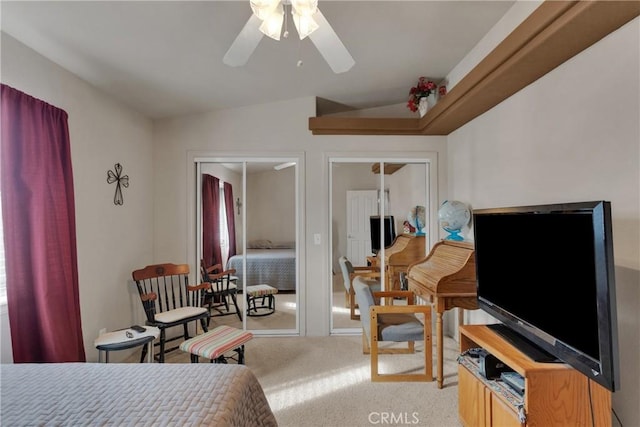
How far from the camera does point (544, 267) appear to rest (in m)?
1.54

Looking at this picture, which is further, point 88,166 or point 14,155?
point 88,166

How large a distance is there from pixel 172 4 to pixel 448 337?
12.5 feet

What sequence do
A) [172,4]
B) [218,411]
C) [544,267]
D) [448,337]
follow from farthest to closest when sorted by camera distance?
[448,337], [172,4], [544,267], [218,411]

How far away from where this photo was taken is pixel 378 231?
3672 millimetres

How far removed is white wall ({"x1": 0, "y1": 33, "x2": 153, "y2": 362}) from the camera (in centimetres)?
209

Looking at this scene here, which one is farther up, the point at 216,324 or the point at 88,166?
the point at 88,166

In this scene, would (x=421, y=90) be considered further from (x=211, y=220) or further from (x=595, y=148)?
(x=211, y=220)

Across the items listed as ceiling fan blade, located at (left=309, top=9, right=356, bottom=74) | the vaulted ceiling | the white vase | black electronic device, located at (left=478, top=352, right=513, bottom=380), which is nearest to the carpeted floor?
black electronic device, located at (left=478, top=352, right=513, bottom=380)

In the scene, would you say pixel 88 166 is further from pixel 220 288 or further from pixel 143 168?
pixel 220 288

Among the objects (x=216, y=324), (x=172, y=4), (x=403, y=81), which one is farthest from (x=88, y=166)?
(x=403, y=81)

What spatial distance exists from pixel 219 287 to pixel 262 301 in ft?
1.80

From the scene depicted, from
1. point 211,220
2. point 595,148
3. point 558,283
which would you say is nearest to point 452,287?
point 558,283

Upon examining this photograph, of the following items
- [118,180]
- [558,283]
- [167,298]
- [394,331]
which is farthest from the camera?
[167,298]

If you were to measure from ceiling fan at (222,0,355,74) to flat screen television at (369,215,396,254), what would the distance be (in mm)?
2210
